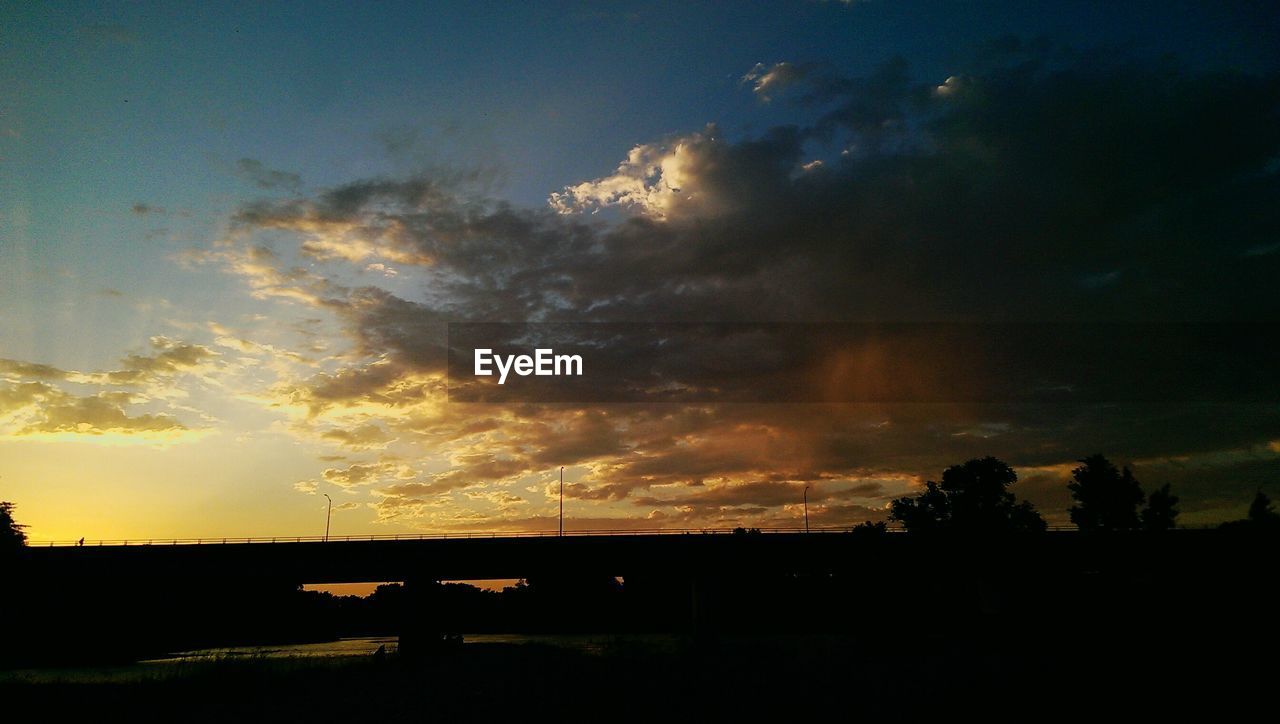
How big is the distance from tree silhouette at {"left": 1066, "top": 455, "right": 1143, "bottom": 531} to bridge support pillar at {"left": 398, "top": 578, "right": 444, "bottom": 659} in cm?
12457

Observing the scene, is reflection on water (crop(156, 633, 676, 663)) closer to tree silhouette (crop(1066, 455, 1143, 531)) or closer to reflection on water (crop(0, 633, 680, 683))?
reflection on water (crop(0, 633, 680, 683))

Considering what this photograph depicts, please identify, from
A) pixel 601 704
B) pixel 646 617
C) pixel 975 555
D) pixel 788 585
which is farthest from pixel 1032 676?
pixel 646 617

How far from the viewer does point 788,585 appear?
12256 centimetres

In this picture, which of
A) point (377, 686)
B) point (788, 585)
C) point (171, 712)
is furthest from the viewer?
point (788, 585)

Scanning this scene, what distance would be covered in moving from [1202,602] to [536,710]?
1986 inches

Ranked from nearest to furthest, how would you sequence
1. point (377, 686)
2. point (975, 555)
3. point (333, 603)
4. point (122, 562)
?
point (377, 686) → point (122, 562) → point (975, 555) → point (333, 603)

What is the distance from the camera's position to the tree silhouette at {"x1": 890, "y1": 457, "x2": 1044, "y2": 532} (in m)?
137

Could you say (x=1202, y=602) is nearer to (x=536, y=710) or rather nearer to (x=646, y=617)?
(x=536, y=710)

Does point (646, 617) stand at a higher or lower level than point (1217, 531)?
lower

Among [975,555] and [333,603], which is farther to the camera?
[333,603]

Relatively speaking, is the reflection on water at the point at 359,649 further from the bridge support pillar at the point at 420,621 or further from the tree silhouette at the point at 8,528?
the tree silhouette at the point at 8,528

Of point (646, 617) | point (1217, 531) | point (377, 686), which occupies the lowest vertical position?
point (646, 617)

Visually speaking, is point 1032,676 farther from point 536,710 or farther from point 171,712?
point 171,712

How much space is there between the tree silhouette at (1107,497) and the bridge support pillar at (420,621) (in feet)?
409
